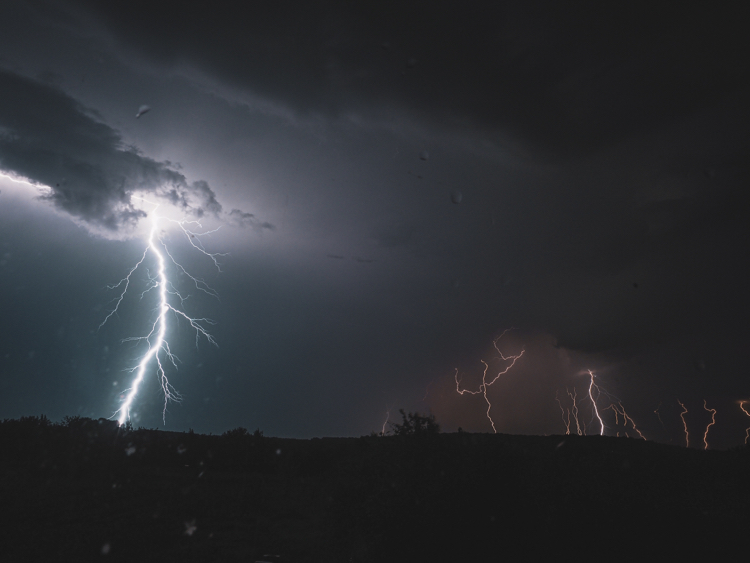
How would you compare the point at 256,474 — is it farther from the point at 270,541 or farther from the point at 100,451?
the point at 270,541

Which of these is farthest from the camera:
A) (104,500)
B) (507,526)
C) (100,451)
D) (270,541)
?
(100,451)

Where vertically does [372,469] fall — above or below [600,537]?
above

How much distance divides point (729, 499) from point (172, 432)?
27141 millimetres

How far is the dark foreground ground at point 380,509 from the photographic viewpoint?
286 inches

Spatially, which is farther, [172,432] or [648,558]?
[172,432]

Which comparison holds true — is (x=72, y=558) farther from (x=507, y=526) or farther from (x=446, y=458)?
(x=507, y=526)

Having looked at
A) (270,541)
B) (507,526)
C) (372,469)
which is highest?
(372,469)

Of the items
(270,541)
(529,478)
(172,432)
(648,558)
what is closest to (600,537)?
(648,558)

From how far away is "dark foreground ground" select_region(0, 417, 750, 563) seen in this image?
7.27 meters

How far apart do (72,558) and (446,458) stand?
26.4 ft

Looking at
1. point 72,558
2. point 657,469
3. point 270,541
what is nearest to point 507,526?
point 270,541

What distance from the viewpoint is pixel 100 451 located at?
17672 millimetres

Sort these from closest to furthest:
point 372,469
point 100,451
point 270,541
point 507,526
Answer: point 507,526, point 372,469, point 270,541, point 100,451

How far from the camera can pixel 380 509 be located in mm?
7582
